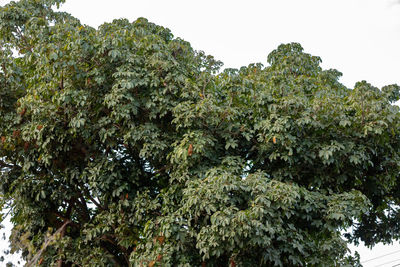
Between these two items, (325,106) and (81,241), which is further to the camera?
(81,241)

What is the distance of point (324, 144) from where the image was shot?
6.91 m

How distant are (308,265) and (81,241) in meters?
3.92

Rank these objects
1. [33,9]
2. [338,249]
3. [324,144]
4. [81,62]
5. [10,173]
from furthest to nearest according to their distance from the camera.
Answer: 1. [33,9]
2. [10,173]
3. [338,249]
4. [81,62]
5. [324,144]

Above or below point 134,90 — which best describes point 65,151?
below

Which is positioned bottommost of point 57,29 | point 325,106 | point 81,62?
point 325,106

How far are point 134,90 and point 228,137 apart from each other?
5.59 ft

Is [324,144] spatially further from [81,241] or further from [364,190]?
[81,241]

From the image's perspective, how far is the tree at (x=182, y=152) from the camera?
6.58 metres

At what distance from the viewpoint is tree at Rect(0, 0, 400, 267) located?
6.58 metres

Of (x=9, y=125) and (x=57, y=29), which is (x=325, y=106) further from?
(x=9, y=125)

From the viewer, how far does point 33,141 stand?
8.05m

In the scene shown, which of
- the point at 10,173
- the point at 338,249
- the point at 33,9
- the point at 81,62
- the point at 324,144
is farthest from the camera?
the point at 33,9

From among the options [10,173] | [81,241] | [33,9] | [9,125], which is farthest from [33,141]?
[33,9]

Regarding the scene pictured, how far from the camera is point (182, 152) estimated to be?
655 centimetres
